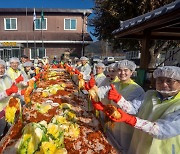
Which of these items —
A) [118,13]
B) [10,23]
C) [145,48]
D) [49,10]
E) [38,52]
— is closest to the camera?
[145,48]

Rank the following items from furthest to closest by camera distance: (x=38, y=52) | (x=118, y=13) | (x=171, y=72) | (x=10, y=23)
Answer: (x=10, y=23) → (x=38, y=52) → (x=118, y=13) → (x=171, y=72)

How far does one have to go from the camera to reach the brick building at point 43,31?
20094 mm

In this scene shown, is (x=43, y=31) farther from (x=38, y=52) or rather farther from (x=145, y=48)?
(x=145, y=48)

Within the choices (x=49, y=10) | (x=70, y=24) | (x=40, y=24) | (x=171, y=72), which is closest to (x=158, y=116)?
(x=171, y=72)

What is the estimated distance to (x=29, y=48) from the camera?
67.2 feet

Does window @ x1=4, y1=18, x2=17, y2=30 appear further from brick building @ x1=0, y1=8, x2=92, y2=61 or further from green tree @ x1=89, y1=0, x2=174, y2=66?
green tree @ x1=89, y1=0, x2=174, y2=66

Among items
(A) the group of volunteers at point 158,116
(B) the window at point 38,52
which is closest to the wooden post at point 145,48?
(A) the group of volunteers at point 158,116

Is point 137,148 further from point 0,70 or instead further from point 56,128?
point 0,70

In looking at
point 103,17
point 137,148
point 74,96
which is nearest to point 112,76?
point 74,96

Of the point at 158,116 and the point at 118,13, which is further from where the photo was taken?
the point at 118,13

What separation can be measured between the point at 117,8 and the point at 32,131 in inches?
506

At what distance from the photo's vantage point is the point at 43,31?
21406 mm

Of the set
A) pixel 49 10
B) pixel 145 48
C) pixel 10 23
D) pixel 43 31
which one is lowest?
pixel 145 48

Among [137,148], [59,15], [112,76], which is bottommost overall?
[137,148]
